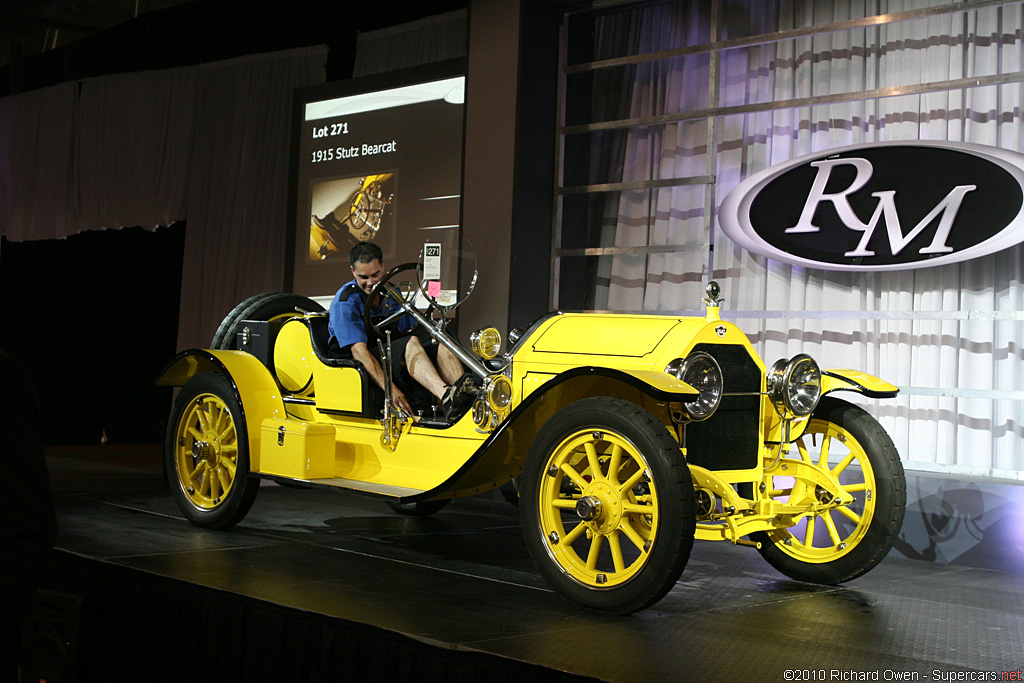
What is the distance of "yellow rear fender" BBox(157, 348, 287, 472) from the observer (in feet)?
15.4

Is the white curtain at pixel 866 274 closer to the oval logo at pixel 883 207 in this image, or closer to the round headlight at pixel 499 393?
the oval logo at pixel 883 207

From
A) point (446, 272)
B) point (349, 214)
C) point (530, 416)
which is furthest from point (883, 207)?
point (349, 214)

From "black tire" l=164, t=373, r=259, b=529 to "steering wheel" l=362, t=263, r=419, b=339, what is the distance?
74cm

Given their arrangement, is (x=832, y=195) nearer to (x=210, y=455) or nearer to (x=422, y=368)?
(x=422, y=368)

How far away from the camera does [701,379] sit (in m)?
3.43

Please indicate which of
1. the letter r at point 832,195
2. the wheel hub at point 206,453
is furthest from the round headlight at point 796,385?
the wheel hub at point 206,453

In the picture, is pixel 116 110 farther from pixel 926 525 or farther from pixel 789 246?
pixel 926 525

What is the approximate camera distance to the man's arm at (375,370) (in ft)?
14.5

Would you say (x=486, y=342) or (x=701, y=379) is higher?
(x=486, y=342)

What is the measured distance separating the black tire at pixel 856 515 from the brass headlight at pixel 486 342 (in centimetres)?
116

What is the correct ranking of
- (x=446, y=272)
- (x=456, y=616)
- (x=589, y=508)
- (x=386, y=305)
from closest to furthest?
(x=456, y=616) → (x=589, y=508) → (x=446, y=272) → (x=386, y=305)

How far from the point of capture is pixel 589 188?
6.46m

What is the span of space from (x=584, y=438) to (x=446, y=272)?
1.47m

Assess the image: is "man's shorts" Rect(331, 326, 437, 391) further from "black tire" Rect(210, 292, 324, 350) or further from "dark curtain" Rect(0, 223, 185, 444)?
"dark curtain" Rect(0, 223, 185, 444)
